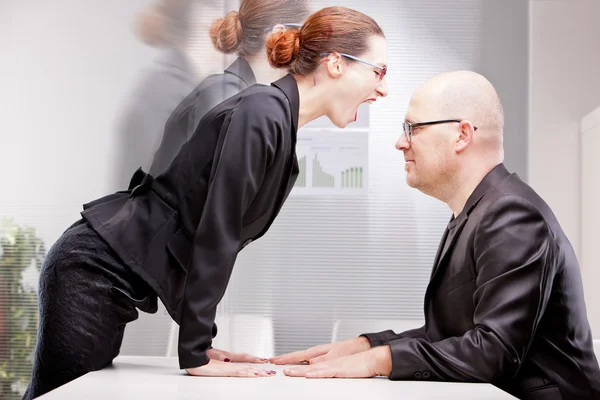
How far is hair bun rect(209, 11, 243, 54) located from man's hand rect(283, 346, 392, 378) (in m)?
1.73

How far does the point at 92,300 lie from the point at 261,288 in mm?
2185

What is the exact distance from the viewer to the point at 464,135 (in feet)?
5.52

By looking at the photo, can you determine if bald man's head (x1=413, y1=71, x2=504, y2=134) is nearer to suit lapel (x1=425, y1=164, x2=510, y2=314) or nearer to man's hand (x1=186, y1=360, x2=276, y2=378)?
suit lapel (x1=425, y1=164, x2=510, y2=314)

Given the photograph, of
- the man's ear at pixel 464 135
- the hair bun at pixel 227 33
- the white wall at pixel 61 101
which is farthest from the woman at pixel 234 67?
the man's ear at pixel 464 135

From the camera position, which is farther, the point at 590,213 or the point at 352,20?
the point at 590,213

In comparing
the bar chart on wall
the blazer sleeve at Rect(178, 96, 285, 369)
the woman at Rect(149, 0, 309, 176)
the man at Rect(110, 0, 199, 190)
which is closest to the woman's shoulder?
the blazer sleeve at Rect(178, 96, 285, 369)

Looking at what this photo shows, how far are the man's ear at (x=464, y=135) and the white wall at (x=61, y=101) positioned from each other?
2.41 metres

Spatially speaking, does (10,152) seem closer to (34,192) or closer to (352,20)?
(34,192)

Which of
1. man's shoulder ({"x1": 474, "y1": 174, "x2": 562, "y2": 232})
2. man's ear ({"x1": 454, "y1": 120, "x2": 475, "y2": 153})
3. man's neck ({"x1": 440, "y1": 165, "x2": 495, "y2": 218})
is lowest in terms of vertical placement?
man's shoulder ({"x1": 474, "y1": 174, "x2": 562, "y2": 232})

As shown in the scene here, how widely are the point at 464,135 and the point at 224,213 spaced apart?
0.56 metres

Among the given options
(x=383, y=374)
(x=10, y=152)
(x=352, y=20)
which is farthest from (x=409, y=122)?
(x=10, y=152)

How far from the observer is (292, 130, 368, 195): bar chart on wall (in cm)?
372

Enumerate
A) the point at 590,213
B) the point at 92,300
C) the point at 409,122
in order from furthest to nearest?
the point at 590,213, the point at 409,122, the point at 92,300

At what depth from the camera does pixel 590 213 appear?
136 inches
